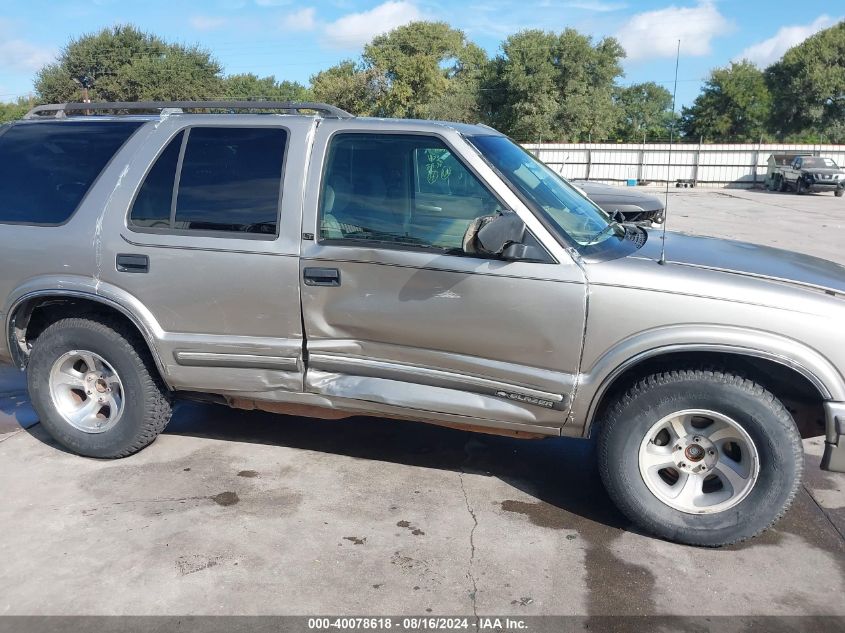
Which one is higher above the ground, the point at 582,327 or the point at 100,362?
the point at 582,327

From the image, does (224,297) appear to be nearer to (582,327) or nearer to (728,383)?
(582,327)

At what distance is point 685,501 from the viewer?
11.9ft

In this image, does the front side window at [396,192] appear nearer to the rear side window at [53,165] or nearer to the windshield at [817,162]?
the rear side window at [53,165]

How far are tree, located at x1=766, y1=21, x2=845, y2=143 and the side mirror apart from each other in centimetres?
4724

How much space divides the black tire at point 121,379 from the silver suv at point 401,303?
0.01 metres

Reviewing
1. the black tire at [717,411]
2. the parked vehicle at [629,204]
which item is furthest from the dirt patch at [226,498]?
the parked vehicle at [629,204]

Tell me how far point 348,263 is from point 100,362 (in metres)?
1.74

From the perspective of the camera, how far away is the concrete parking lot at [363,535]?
318cm

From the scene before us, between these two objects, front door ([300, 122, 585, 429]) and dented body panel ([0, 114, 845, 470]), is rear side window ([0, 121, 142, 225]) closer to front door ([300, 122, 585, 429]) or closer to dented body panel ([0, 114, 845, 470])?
dented body panel ([0, 114, 845, 470])

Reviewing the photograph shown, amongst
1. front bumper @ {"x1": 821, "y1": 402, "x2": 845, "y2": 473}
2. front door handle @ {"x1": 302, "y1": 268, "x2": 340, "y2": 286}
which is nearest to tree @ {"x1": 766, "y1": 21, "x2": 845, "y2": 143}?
front bumper @ {"x1": 821, "y1": 402, "x2": 845, "y2": 473}

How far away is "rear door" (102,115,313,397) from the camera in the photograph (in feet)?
13.0

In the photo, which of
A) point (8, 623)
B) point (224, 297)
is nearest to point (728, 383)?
point (224, 297)

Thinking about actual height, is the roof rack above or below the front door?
above

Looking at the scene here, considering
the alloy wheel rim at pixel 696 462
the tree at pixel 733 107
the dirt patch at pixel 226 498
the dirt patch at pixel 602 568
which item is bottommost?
the dirt patch at pixel 602 568
